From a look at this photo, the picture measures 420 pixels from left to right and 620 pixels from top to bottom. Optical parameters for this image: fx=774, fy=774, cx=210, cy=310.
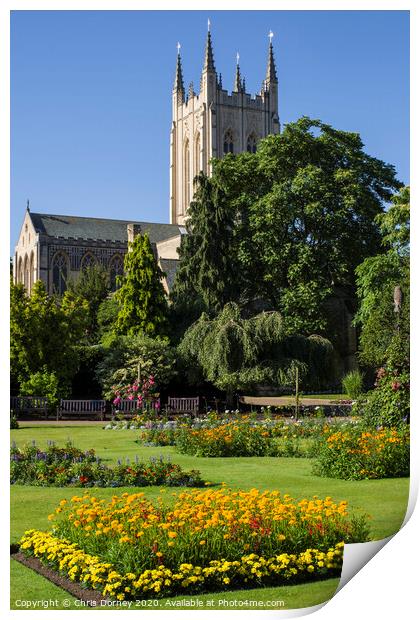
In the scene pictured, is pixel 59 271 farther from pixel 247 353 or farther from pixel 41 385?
pixel 41 385

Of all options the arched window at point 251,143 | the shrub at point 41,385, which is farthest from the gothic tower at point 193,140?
the shrub at point 41,385

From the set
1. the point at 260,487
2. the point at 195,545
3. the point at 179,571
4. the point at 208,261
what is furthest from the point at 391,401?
the point at 208,261

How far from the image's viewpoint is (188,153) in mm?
46781

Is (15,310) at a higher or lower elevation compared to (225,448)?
higher

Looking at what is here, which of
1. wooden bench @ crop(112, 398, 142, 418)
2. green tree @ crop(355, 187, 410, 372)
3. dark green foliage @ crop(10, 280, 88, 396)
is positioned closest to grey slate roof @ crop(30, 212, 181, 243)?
dark green foliage @ crop(10, 280, 88, 396)

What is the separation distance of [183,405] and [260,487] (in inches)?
409

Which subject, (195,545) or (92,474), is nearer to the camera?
(195,545)

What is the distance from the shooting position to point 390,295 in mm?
15000

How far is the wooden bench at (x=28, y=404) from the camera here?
15.1 meters

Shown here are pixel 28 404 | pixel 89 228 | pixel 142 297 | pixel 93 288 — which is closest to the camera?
pixel 28 404

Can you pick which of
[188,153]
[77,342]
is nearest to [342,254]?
[77,342]

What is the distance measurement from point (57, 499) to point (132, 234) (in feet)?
115

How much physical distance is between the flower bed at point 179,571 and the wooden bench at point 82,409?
10.6 m
